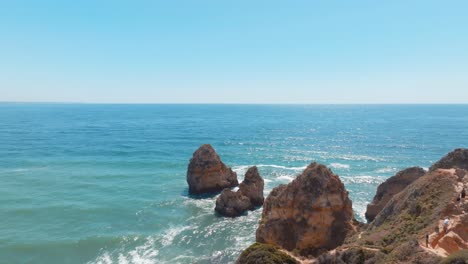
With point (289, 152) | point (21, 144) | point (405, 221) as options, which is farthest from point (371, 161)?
Answer: point (21, 144)

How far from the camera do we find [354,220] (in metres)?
33.0

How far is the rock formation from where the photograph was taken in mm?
44812

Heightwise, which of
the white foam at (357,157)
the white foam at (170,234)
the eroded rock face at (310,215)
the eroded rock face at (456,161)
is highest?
the eroded rock face at (456,161)

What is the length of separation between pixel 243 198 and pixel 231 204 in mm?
2111

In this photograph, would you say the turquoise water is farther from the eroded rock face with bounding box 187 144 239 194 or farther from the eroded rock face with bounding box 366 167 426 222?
the eroded rock face with bounding box 366 167 426 222

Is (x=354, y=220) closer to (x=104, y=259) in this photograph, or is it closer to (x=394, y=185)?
(x=394, y=185)

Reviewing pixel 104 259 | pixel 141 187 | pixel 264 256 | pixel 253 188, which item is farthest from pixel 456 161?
pixel 141 187

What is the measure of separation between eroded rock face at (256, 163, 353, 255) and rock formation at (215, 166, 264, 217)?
40.9ft

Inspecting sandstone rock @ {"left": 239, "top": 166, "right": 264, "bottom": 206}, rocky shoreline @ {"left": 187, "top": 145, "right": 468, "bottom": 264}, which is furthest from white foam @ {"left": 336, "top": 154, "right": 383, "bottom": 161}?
sandstone rock @ {"left": 239, "top": 166, "right": 264, "bottom": 206}

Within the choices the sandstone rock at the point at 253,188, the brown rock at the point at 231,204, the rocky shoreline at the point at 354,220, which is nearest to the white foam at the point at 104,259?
the rocky shoreline at the point at 354,220

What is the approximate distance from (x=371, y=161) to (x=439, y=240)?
59966 mm

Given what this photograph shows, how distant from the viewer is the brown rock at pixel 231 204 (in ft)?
146

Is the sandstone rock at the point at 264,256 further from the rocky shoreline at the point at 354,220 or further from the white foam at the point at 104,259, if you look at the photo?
the white foam at the point at 104,259

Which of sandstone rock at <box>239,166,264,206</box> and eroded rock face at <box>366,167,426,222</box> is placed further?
sandstone rock at <box>239,166,264,206</box>
